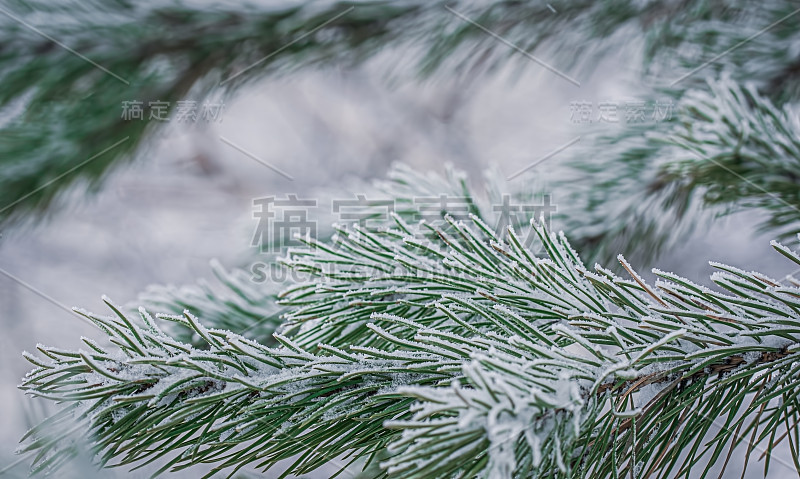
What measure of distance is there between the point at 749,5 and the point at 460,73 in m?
0.31

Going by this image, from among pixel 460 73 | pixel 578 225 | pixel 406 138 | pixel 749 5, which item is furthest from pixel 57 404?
pixel 406 138

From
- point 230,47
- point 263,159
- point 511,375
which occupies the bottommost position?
point 511,375

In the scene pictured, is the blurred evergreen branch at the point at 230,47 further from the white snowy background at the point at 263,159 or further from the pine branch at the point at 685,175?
the white snowy background at the point at 263,159

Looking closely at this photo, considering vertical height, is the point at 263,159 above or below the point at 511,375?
above

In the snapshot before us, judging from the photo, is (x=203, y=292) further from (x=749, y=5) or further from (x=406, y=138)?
(x=406, y=138)

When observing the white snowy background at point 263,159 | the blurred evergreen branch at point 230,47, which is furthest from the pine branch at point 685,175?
the white snowy background at point 263,159

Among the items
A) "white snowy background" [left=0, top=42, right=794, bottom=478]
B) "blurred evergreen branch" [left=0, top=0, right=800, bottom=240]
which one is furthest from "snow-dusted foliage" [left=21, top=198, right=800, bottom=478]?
"white snowy background" [left=0, top=42, right=794, bottom=478]

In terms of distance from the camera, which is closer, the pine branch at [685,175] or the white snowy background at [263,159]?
the pine branch at [685,175]

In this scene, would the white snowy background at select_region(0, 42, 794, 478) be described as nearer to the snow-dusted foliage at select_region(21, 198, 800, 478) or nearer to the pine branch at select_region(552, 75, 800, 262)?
the pine branch at select_region(552, 75, 800, 262)

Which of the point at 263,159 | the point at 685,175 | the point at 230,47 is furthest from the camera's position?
the point at 263,159

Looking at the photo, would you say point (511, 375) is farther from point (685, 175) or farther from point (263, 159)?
point (263, 159)

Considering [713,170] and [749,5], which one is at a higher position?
[749,5]

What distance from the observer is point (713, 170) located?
1.50 ft

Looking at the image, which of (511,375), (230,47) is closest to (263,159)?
(230,47)
